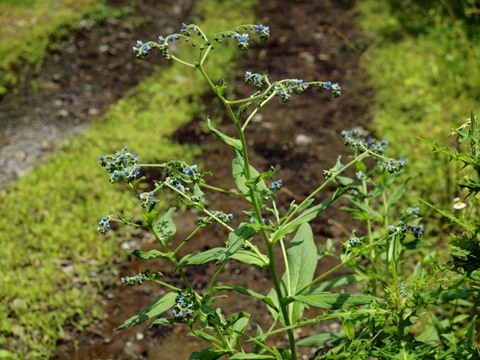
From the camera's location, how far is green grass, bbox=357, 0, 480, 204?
5.08 metres

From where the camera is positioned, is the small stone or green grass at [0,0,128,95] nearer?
the small stone

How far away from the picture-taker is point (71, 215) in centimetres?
500

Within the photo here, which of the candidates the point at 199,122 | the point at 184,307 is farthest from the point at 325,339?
the point at 199,122

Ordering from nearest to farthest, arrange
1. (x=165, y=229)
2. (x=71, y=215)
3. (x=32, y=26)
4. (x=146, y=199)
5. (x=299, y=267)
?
1. (x=146, y=199)
2. (x=165, y=229)
3. (x=299, y=267)
4. (x=71, y=215)
5. (x=32, y=26)

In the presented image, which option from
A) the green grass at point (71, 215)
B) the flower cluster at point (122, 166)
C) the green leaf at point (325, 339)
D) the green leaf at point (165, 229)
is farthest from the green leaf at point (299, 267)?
the green grass at point (71, 215)

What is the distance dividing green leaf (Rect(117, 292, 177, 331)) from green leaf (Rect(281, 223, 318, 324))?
1.87ft

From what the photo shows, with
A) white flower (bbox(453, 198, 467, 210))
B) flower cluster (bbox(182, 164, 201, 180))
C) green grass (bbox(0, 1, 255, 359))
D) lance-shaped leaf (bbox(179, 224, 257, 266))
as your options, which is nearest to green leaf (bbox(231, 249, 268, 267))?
lance-shaped leaf (bbox(179, 224, 257, 266))

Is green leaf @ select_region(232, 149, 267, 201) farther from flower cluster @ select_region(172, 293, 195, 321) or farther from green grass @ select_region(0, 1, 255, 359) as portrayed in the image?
green grass @ select_region(0, 1, 255, 359)

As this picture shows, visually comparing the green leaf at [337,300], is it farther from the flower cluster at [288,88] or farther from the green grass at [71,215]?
the green grass at [71,215]

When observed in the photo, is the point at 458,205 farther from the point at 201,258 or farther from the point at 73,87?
A: the point at 73,87

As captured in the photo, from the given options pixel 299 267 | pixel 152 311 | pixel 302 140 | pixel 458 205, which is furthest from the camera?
pixel 302 140

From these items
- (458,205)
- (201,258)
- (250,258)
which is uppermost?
(201,258)

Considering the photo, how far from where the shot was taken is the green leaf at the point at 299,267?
2715mm

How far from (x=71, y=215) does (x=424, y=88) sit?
372 centimetres
